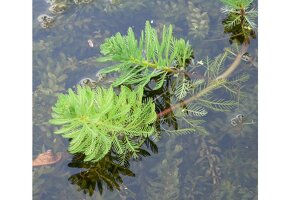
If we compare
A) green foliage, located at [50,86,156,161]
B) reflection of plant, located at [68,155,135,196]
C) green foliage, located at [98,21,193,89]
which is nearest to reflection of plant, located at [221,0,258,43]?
green foliage, located at [98,21,193,89]

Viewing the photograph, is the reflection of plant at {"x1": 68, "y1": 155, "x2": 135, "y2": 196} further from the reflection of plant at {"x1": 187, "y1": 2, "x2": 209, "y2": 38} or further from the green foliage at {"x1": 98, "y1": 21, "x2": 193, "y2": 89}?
the reflection of plant at {"x1": 187, "y1": 2, "x2": 209, "y2": 38}

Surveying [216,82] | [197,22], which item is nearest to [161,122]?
[216,82]

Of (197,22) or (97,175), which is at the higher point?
(197,22)

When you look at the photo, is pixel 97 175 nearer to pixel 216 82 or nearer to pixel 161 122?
pixel 161 122

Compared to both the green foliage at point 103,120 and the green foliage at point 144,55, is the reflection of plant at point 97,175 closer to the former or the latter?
the green foliage at point 103,120

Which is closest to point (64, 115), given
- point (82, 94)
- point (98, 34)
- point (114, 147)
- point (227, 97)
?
point (82, 94)

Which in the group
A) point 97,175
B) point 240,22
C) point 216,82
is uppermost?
point 240,22
